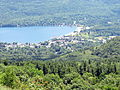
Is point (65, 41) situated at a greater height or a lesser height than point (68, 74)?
lesser

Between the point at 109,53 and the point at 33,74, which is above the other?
the point at 33,74

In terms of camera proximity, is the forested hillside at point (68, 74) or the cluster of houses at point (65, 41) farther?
the cluster of houses at point (65, 41)

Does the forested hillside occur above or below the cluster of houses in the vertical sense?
above

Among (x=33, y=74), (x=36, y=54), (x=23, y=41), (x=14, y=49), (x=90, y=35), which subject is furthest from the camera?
(x=90, y=35)

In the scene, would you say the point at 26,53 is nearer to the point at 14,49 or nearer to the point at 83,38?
the point at 14,49

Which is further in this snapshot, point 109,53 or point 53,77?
point 109,53

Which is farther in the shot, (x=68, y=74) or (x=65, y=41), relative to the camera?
(x=65, y=41)

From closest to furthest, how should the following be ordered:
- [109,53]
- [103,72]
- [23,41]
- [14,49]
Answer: [103,72] → [109,53] → [14,49] → [23,41]

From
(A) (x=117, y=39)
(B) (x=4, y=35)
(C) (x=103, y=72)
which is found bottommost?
(B) (x=4, y=35)

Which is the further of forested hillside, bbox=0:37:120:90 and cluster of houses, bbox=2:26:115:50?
cluster of houses, bbox=2:26:115:50

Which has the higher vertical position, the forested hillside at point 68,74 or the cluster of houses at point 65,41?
the forested hillside at point 68,74

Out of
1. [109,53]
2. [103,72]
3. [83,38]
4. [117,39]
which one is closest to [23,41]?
[83,38]
